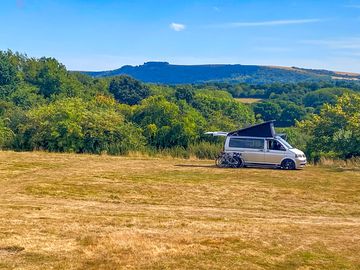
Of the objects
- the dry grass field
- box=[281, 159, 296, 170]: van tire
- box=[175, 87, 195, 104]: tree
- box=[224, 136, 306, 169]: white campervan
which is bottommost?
the dry grass field

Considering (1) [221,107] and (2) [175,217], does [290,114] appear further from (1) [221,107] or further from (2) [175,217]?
(2) [175,217]

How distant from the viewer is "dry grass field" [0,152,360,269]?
9.91 metres

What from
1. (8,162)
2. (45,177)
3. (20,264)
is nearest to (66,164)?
(8,162)

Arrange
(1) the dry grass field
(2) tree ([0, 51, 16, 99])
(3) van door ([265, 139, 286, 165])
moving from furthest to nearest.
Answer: (2) tree ([0, 51, 16, 99]) < (3) van door ([265, 139, 286, 165]) < (1) the dry grass field

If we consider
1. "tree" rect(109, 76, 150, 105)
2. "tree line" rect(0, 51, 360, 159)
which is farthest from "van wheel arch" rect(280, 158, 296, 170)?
"tree" rect(109, 76, 150, 105)

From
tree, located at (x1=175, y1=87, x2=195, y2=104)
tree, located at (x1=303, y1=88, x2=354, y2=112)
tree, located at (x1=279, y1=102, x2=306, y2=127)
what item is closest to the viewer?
tree, located at (x1=175, y1=87, x2=195, y2=104)

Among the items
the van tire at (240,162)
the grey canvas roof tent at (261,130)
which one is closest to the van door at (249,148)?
the van tire at (240,162)

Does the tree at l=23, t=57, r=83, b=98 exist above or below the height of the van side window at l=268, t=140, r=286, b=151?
above

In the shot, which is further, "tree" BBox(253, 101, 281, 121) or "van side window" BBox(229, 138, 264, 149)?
"tree" BBox(253, 101, 281, 121)

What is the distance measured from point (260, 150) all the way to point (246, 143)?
2.72ft

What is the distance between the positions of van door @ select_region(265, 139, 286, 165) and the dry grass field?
96 centimetres

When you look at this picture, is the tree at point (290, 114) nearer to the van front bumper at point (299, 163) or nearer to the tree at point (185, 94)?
the tree at point (185, 94)

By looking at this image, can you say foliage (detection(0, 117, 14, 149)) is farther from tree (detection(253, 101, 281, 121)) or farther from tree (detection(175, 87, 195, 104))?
tree (detection(253, 101, 281, 121))

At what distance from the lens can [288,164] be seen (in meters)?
24.8
